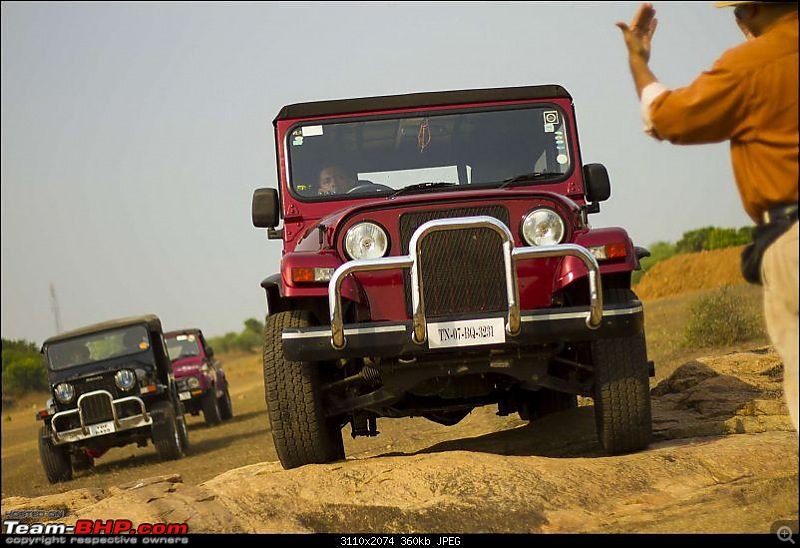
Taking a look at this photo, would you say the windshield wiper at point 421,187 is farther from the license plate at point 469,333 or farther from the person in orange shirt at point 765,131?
the person in orange shirt at point 765,131

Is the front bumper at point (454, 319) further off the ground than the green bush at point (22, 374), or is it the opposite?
the front bumper at point (454, 319)

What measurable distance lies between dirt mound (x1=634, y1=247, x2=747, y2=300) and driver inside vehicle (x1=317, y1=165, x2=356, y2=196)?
78.3 feet

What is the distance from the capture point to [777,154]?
11.2ft

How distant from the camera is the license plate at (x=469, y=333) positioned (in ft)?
18.4

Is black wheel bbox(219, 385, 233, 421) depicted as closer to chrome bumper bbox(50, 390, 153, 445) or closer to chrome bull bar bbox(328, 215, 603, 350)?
chrome bumper bbox(50, 390, 153, 445)

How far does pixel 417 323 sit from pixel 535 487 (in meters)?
0.98

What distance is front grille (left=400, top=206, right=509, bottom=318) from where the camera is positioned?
5.77m

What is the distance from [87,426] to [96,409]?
27 centimetres

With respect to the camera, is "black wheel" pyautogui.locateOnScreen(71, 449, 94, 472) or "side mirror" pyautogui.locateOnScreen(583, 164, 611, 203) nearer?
"side mirror" pyautogui.locateOnScreen(583, 164, 611, 203)

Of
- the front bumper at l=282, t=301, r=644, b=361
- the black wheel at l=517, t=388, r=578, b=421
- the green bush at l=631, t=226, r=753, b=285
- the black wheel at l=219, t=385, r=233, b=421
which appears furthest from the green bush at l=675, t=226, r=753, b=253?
the front bumper at l=282, t=301, r=644, b=361

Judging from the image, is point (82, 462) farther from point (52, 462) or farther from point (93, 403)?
point (93, 403)

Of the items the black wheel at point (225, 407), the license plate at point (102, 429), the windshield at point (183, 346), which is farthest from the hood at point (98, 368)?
the black wheel at point (225, 407)

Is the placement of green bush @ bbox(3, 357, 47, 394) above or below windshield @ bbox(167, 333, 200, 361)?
below

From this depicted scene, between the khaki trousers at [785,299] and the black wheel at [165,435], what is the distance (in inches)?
436
